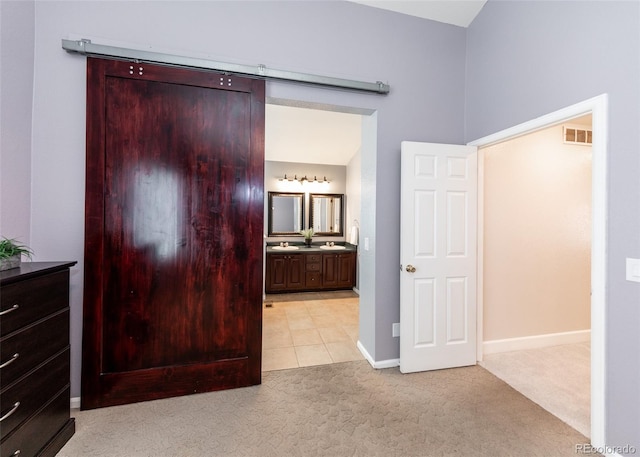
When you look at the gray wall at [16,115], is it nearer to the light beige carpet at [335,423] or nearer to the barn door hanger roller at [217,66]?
the barn door hanger roller at [217,66]

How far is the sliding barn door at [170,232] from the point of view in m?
1.98

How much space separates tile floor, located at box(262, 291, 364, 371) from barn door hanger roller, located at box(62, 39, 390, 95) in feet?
8.41

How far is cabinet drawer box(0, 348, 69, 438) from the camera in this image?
1.31 meters

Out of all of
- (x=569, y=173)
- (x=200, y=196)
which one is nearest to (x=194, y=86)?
(x=200, y=196)

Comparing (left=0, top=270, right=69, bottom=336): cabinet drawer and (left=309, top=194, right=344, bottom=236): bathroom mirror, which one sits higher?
(left=309, top=194, right=344, bottom=236): bathroom mirror

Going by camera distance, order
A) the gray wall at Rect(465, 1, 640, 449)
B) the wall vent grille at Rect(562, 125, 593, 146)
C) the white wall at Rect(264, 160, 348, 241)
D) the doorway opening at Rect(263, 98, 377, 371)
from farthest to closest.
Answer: the white wall at Rect(264, 160, 348, 241)
the wall vent grille at Rect(562, 125, 593, 146)
the doorway opening at Rect(263, 98, 377, 371)
the gray wall at Rect(465, 1, 640, 449)

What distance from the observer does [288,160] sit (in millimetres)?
5547

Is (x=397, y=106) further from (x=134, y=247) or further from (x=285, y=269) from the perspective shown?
(x=285, y=269)

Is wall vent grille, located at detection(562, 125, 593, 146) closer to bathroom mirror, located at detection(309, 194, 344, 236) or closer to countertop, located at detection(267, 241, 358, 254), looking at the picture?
countertop, located at detection(267, 241, 358, 254)

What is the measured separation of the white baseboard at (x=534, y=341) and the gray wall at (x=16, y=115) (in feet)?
13.2

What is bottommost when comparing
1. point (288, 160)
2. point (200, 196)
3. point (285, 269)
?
point (285, 269)

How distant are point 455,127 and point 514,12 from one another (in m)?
0.94

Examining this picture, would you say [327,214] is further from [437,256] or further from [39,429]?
[39,429]

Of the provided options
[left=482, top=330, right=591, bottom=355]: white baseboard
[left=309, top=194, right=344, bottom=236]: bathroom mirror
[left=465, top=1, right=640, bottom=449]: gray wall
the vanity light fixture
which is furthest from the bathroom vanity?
[left=465, top=1, right=640, bottom=449]: gray wall
